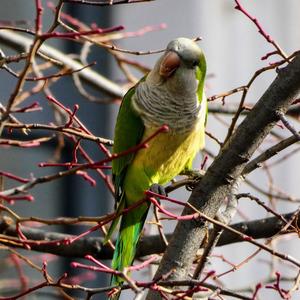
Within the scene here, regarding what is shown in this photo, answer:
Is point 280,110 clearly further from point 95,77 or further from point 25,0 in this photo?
point 25,0

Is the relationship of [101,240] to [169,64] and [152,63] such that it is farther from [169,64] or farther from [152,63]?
[152,63]

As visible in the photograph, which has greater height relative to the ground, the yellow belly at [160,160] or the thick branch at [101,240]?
the yellow belly at [160,160]

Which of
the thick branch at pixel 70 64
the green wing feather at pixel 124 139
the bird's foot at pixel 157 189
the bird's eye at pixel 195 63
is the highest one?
the thick branch at pixel 70 64

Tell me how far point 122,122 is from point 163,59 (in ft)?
1.11

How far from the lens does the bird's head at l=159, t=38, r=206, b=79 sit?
9.14ft

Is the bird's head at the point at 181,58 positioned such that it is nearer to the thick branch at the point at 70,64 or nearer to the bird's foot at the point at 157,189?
the bird's foot at the point at 157,189

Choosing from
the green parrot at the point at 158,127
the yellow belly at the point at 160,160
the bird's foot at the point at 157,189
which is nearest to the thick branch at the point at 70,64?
the green parrot at the point at 158,127

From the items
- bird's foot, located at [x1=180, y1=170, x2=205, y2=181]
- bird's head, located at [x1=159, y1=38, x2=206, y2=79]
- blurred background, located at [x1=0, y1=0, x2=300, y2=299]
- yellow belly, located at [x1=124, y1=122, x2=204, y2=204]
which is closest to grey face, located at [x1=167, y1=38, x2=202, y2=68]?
bird's head, located at [x1=159, y1=38, x2=206, y2=79]

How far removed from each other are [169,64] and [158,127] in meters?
0.27

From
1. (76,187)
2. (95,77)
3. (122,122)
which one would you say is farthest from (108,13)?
(122,122)

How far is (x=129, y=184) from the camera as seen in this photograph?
2984 mm

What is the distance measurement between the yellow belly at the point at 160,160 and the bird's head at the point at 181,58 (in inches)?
9.5

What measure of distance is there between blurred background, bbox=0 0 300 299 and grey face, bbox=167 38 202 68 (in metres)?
2.51

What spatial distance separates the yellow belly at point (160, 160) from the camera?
9.43 ft
